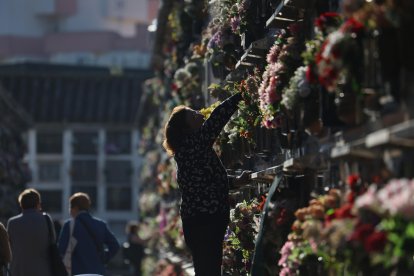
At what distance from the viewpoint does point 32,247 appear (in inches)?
624

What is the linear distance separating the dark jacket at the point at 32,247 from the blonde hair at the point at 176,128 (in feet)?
12.9

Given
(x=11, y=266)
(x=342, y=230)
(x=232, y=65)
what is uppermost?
(x=232, y=65)

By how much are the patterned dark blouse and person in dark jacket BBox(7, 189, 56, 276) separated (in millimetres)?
3907

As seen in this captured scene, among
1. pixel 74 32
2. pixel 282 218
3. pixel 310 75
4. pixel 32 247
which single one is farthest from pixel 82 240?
pixel 74 32

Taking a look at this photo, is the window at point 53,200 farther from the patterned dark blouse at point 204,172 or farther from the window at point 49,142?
the patterned dark blouse at point 204,172

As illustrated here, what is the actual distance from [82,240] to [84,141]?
66756 millimetres

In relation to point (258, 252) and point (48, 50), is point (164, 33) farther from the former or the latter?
point (48, 50)

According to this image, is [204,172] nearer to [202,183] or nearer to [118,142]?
[202,183]

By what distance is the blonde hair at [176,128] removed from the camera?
12.2 metres

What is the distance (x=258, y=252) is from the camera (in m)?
12.0

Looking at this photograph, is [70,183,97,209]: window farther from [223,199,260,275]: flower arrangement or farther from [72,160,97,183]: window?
[223,199,260,275]: flower arrangement

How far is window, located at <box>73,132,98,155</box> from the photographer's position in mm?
83188

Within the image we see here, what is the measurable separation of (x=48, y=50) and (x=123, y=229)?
855 inches

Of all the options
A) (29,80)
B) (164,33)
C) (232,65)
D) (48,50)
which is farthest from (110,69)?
(232,65)
